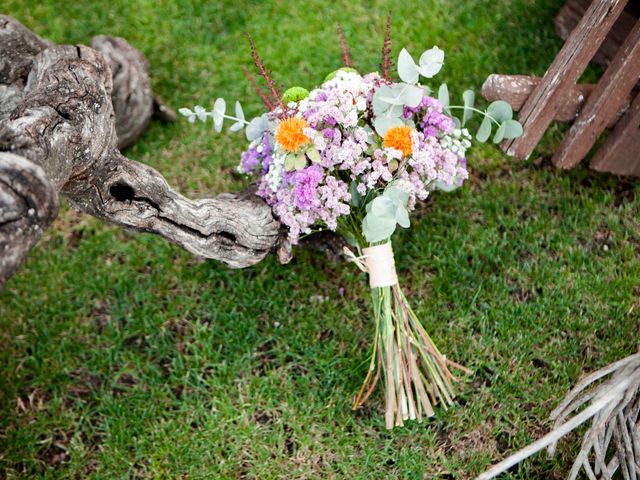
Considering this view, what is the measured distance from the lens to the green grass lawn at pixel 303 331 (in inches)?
99.1

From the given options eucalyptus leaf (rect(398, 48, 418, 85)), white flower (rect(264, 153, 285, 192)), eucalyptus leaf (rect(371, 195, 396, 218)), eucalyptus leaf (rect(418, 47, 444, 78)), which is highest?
eucalyptus leaf (rect(418, 47, 444, 78))

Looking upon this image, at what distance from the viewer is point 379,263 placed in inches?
94.0

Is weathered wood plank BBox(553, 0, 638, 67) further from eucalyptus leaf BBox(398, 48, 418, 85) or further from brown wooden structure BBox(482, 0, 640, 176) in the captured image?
eucalyptus leaf BBox(398, 48, 418, 85)

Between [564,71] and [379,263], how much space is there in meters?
1.02

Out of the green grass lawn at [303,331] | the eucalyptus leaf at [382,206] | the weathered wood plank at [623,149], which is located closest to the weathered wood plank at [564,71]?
the weathered wood plank at [623,149]

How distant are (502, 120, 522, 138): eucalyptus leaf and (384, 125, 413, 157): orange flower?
485 millimetres

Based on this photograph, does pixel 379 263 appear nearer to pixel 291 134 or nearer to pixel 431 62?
pixel 291 134

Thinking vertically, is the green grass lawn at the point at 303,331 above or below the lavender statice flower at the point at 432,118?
below

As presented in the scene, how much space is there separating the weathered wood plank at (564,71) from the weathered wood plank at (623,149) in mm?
339

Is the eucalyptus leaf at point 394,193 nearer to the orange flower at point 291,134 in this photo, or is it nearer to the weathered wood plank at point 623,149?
the orange flower at point 291,134

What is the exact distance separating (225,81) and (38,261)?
53.0 inches

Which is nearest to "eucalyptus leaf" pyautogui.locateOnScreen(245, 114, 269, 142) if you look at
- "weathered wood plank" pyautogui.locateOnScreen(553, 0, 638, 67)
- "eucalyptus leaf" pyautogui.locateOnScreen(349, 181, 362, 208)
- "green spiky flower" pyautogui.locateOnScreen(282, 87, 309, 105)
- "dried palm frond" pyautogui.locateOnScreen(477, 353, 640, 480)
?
"green spiky flower" pyautogui.locateOnScreen(282, 87, 309, 105)

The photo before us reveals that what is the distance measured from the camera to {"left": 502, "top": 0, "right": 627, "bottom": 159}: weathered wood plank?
2.34 m

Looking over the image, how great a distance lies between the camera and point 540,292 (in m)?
2.75
